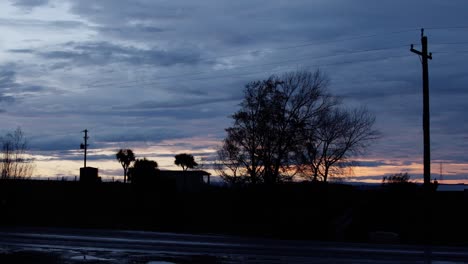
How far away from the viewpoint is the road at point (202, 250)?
52.8 feet

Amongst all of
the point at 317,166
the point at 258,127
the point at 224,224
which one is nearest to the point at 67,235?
the point at 224,224

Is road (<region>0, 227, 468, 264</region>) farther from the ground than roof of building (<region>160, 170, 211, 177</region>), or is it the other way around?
roof of building (<region>160, 170, 211, 177</region>)

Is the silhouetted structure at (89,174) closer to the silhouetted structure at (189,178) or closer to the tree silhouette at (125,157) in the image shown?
the silhouetted structure at (189,178)

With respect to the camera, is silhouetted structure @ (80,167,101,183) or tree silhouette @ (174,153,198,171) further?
tree silhouette @ (174,153,198,171)

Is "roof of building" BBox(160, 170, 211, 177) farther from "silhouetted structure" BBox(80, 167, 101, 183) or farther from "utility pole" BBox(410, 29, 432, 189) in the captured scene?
"utility pole" BBox(410, 29, 432, 189)

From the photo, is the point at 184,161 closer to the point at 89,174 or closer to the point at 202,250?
the point at 89,174

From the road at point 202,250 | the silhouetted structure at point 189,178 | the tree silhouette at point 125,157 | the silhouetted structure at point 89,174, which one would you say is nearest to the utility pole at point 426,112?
the road at point 202,250

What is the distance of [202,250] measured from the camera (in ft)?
58.9

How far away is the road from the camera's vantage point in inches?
634

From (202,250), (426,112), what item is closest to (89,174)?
(426,112)

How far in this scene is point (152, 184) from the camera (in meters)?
51.5

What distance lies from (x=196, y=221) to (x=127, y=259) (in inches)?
718

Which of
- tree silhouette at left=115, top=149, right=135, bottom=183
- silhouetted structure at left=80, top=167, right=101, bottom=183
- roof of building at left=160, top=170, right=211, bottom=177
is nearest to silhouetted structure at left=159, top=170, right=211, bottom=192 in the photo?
roof of building at left=160, top=170, right=211, bottom=177

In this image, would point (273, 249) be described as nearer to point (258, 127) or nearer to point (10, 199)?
point (10, 199)
